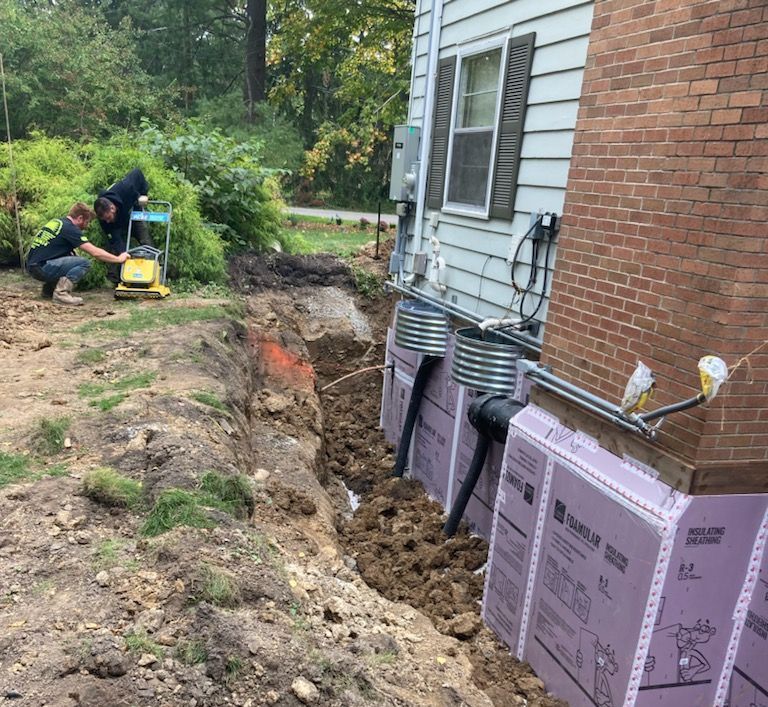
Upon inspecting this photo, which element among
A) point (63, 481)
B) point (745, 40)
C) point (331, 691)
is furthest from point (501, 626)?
point (745, 40)

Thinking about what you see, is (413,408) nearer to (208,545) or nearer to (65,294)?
(208,545)

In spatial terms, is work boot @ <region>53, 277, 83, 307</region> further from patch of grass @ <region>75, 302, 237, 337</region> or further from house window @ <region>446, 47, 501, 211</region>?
house window @ <region>446, 47, 501, 211</region>

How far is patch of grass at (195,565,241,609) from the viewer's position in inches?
119

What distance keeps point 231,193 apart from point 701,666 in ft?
34.0

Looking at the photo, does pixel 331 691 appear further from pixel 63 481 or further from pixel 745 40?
pixel 745 40

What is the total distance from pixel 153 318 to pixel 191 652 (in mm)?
5892

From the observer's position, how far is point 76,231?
860 cm

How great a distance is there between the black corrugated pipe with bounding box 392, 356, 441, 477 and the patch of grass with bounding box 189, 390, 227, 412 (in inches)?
93.8

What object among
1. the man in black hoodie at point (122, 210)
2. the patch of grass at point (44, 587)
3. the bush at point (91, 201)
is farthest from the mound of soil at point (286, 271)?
the patch of grass at point (44, 587)

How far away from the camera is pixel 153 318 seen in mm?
7973

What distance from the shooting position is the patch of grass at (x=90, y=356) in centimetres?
642

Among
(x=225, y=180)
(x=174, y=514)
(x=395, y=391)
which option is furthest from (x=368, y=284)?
(x=174, y=514)

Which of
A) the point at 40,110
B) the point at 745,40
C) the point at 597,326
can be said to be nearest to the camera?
the point at 745,40

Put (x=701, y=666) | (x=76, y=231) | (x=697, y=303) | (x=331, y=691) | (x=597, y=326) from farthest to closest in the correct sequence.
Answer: (x=76, y=231) < (x=597, y=326) < (x=701, y=666) < (x=697, y=303) < (x=331, y=691)
